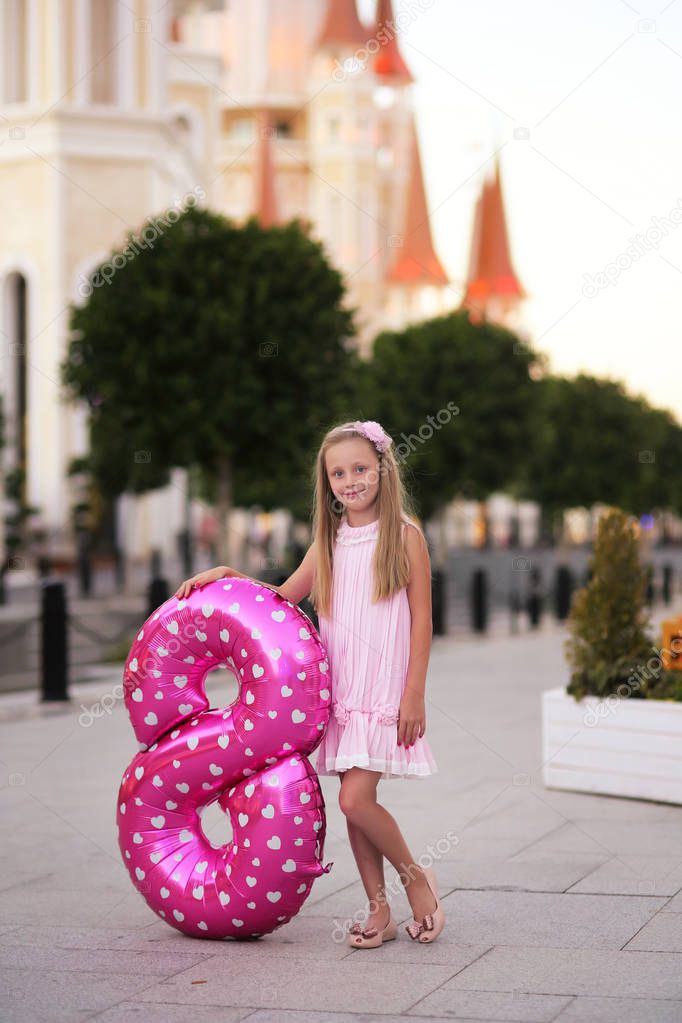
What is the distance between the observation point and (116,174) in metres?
42.6

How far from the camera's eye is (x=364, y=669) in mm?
5074

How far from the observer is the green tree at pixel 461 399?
32844mm

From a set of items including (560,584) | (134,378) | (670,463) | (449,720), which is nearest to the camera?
(449,720)

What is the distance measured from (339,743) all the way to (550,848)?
1934 mm

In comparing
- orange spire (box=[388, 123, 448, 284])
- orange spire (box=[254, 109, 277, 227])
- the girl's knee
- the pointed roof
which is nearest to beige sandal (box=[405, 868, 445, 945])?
the girl's knee

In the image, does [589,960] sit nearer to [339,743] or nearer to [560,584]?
[339,743]

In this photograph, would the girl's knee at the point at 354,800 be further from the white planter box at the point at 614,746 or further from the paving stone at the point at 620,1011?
the white planter box at the point at 614,746

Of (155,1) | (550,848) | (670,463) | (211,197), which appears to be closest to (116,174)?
(155,1)

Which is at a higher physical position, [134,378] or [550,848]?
[134,378]

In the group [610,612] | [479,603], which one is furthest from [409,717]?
[479,603]

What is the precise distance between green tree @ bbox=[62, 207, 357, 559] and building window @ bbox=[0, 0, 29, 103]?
908 inches

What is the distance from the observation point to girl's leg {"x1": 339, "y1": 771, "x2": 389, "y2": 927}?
16.7ft

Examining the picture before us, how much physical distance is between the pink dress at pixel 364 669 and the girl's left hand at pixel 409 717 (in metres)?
0.04

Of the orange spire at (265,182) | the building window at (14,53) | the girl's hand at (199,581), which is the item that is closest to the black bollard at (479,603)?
the girl's hand at (199,581)
